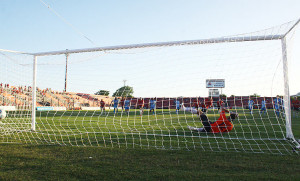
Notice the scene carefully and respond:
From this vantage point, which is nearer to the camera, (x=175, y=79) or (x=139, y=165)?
(x=139, y=165)

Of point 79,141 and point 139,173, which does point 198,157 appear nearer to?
point 139,173

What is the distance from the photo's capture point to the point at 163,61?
20.1 ft

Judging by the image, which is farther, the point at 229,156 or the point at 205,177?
the point at 229,156

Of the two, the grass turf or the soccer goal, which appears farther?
the soccer goal

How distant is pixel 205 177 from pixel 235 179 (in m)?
0.35

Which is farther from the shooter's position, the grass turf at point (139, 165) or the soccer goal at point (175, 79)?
the soccer goal at point (175, 79)

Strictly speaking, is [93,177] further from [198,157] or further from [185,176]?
[198,157]


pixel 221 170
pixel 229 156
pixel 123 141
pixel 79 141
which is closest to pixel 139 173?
pixel 221 170

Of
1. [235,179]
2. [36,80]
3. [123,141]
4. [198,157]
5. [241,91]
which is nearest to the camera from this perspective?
[235,179]

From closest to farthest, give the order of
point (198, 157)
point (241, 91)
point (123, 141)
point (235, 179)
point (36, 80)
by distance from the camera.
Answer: point (235, 179)
point (198, 157)
point (123, 141)
point (241, 91)
point (36, 80)

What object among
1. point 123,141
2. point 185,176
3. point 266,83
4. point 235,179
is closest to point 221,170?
point 235,179

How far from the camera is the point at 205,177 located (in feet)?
9.12

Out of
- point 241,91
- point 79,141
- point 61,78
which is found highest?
point 61,78

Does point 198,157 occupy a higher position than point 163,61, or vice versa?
point 163,61
